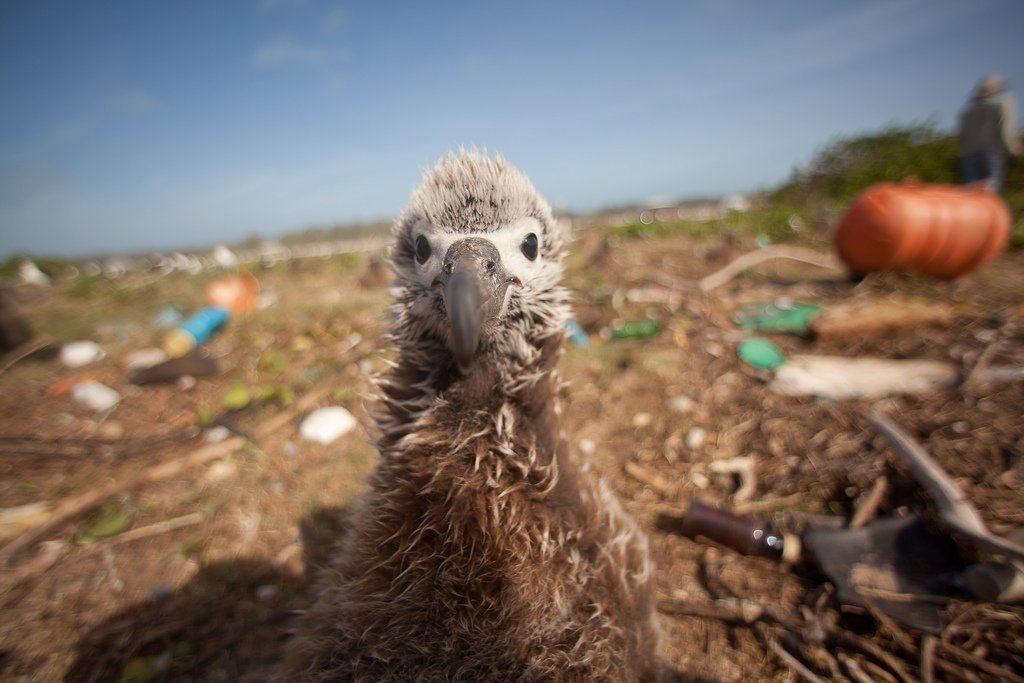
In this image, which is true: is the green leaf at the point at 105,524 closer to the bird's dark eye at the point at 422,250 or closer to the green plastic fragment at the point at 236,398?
the green plastic fragment at the point at 236,398

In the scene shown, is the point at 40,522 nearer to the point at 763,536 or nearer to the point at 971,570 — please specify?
the point at 763,536

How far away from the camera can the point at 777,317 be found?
537cm

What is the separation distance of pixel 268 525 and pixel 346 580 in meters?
1.58

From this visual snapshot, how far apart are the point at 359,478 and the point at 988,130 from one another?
49.2 ft

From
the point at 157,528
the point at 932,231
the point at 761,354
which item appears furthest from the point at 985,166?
the point at 157,528

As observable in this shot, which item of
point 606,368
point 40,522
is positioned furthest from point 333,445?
point 606,368

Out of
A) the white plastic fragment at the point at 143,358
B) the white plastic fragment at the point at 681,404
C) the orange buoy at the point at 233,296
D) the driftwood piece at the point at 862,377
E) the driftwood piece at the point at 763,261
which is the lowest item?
the white plastic fragment at the point at 681,404

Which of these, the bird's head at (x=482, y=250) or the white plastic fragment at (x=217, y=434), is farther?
the white plastic fragment at (x=217, y=434)

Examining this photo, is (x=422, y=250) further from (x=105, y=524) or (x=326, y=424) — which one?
(x=105, y=524)

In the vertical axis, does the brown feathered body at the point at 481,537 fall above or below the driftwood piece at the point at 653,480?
above

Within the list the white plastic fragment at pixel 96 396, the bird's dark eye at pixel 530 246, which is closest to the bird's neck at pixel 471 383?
the bird's dark eye at pixel 530 246

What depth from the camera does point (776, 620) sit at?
2133 mm

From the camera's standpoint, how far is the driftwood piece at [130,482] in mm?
2783

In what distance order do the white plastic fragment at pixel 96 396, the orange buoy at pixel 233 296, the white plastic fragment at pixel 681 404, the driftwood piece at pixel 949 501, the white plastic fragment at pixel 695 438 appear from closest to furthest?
the driftwood piece at pixel 949 501
the white plastic fragment at pixel 695 438
the white plastic fragment at pixel 681 404
the white plastic fragment at pixel 96 396
the orange buoy at pixel 233 296
